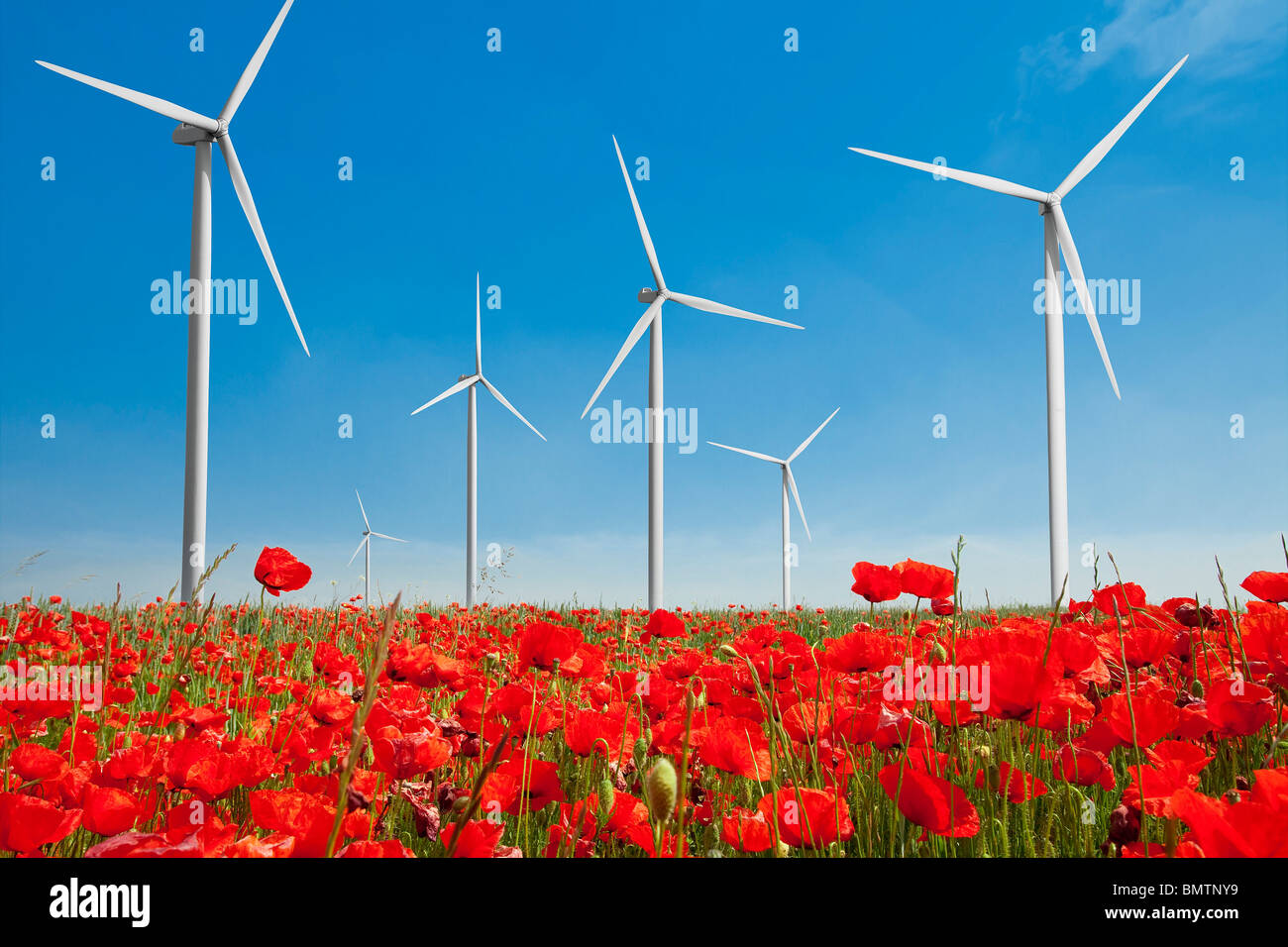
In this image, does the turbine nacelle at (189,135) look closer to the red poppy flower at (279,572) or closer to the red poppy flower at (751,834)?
the red poppy flower at (279,572)

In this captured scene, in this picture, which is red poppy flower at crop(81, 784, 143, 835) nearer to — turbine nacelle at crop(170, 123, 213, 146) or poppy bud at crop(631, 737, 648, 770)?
poppy bud at crop(631, 737, 648, 770)

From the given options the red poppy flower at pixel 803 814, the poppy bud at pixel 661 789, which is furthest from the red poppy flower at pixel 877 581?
the poppy bud at pixel 661 789

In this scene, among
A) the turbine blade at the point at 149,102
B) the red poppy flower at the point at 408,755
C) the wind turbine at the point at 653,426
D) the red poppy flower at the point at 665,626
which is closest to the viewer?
the red poppy flower at the point at 408,755

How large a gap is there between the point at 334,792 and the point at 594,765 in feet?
3.67

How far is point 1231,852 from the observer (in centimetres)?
99

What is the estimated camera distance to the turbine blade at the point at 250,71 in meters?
15.4

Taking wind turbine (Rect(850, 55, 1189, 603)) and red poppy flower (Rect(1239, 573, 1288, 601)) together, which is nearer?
red poppy flower (Rect(1239, 573, 1288, 601))

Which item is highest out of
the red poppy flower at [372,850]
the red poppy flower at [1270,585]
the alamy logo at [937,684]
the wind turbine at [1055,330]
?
the wind turbine at [1055,330]

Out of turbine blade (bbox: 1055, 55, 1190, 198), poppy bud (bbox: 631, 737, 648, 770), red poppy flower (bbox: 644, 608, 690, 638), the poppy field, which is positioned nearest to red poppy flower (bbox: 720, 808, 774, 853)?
the poppy field

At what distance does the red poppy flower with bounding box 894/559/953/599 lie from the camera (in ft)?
8.16

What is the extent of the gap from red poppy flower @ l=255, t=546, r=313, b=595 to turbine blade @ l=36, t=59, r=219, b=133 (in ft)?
50.6

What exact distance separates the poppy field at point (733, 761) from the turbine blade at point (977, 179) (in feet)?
42.4
